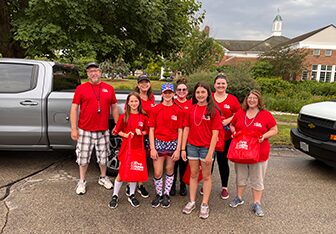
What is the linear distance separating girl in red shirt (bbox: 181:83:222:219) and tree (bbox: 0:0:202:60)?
504cm

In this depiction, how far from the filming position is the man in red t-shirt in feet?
12.1

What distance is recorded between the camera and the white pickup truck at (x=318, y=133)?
448 centimetres

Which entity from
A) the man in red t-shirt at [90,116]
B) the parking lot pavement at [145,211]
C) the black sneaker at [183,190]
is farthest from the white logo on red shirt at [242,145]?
the man in red t-shirt at [90,116]

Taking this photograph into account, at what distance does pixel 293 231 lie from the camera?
309cm

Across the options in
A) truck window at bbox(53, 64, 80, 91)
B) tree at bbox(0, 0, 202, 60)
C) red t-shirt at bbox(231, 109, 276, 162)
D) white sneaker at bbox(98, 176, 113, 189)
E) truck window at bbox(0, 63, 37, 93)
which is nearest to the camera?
red t-shirt at bbox(231, 109, 276, 162)

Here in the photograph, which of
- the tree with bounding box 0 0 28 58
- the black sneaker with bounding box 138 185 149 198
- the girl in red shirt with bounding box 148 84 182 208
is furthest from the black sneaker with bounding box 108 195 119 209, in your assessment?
the tree with bounding box 0 0 28 58

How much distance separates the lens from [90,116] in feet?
12.2

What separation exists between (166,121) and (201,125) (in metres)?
0.44

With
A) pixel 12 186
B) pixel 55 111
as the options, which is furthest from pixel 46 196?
pixel 55 111

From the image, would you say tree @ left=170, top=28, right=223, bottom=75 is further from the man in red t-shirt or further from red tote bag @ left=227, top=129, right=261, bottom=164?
red tote bag @ left=227, top=129, right=261, bottom=164

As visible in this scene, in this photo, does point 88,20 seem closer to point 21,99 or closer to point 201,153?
point 21,99

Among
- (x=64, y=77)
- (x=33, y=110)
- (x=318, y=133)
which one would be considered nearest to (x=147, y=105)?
(x=33, y=110)

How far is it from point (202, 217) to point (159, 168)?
0.78 metres

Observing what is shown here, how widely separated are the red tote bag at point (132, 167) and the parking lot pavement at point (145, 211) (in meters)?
0.40
